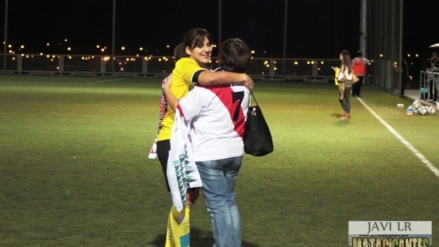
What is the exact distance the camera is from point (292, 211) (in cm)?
835

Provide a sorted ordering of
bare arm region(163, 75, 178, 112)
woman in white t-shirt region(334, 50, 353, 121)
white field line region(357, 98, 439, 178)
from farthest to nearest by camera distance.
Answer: woman in white t-shirt region(334, 50, 353, 121) < white field line region(357, 98, 439, 178) < bare arm region(163, 75, 178, 112)

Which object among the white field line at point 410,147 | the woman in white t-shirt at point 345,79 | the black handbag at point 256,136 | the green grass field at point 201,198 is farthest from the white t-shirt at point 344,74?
the black handbag at point 256,136

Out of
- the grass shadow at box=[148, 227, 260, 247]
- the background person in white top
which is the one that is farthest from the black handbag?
the grass shadow at box=[148, 227, 260, 247]

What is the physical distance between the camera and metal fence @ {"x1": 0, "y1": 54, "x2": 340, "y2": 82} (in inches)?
1805

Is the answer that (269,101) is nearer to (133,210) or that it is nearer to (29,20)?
(133,210)

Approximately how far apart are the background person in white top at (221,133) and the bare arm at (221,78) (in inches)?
2.1

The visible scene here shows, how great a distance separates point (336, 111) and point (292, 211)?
1395cm

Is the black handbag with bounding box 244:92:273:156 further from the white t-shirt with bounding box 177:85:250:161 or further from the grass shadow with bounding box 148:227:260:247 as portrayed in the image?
the grass shadow with bounding box 148:227:260:247

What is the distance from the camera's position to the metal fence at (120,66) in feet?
150

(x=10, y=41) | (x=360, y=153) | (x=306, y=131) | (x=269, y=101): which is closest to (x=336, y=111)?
(x=269, y=101)

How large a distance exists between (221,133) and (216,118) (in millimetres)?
107

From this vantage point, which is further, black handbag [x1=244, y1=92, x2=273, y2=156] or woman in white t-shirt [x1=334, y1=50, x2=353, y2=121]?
woman in white t-shirt [x1=334, y1=50, x2=353, y2=121]

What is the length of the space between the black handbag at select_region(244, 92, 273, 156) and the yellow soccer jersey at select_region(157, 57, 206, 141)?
451 millimetres

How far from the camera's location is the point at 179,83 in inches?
241
